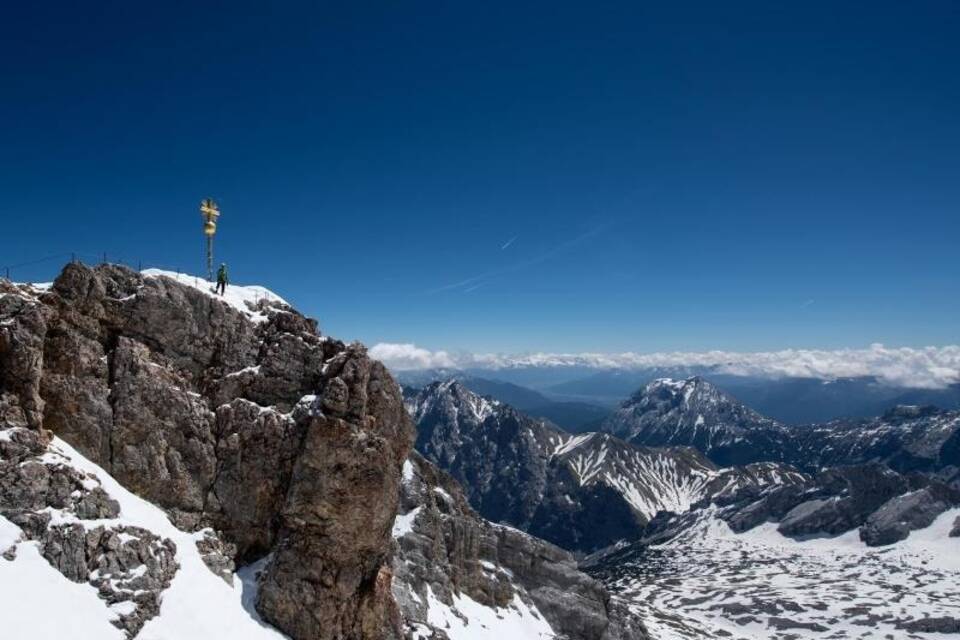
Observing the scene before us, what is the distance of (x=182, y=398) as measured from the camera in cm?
4959

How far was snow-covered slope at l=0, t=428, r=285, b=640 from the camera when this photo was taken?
33656 mm

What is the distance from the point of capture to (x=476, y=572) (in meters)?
103

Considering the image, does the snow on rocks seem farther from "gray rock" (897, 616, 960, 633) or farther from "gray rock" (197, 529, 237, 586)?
"gray rock" (897, 616, 960, 633)

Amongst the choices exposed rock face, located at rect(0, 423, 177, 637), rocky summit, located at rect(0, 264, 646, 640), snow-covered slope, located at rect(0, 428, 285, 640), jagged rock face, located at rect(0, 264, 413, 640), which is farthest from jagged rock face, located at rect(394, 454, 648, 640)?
exposed rock face, located at rect(0, 423, 177, 637)

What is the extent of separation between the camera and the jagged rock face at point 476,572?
84312mm

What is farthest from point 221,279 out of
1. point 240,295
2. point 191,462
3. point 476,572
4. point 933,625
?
point 933,625

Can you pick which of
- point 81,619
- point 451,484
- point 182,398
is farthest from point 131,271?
point 451,484

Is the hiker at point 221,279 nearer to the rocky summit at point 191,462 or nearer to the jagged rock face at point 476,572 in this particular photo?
the rocky summit at point 191,462

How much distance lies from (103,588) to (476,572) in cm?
7430

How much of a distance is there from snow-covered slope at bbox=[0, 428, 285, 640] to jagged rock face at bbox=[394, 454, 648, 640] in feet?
86.6

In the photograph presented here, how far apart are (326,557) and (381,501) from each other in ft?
20.9

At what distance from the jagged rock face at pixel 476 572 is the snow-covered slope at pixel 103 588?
26.4 metres

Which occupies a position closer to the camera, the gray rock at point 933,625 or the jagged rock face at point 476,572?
the jagged rock face at point 476,572

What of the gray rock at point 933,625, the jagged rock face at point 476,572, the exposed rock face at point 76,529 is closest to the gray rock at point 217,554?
the exposed rock face at point 76,529
